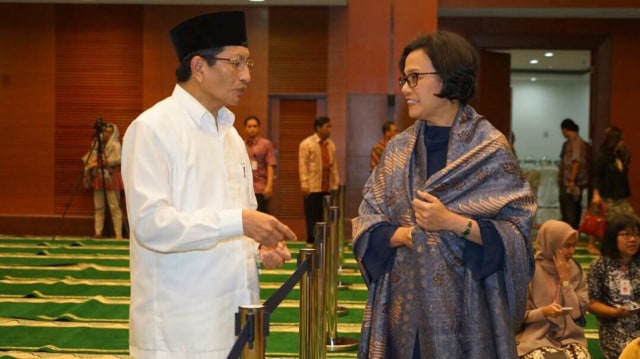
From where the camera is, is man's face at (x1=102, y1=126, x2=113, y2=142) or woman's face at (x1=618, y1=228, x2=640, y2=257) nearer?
woman's face at (x1=618, y1=228, x2=640, y2=257)

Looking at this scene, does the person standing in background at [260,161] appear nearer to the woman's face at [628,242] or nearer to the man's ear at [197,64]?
the woman's face at [628,242]

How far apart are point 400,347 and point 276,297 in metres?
A: 0.41

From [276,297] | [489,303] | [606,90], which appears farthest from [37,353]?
[606,90]

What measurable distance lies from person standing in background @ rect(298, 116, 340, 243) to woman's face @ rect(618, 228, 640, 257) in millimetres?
6070

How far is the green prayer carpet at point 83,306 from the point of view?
6.13m

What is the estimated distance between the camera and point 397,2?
13188 millimetres

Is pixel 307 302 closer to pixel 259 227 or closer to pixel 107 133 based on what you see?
pixel 259 227

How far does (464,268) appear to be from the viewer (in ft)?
8.57

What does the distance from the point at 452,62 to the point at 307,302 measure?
1.33 m

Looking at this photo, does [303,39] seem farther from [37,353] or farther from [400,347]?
[400,347]

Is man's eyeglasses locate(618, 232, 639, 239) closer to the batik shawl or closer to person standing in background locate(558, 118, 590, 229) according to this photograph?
the batik shawl

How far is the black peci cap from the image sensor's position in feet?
9.22

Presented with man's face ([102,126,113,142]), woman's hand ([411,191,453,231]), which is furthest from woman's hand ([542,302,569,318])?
man's face ([102,126,113,142])

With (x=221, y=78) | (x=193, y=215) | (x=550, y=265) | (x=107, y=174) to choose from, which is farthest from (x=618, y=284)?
(x=107, y=174)
